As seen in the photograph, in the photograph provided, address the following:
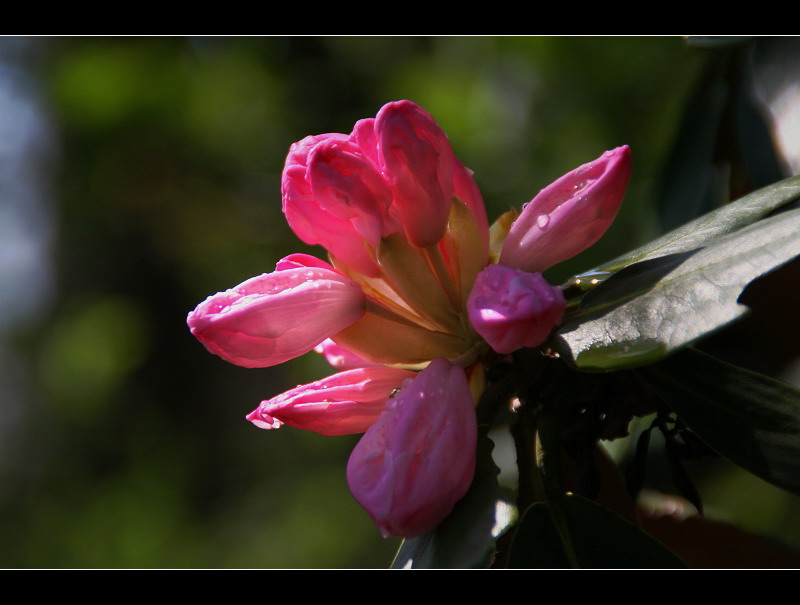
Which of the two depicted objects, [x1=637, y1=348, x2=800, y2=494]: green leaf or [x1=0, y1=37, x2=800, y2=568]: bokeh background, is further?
[x1=0, y1=37, x2=800, y2=568]: bokeh background

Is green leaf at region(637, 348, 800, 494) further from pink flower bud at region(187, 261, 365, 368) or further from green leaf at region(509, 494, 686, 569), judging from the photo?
pink flower bud at region(187, 261, 365, 368)

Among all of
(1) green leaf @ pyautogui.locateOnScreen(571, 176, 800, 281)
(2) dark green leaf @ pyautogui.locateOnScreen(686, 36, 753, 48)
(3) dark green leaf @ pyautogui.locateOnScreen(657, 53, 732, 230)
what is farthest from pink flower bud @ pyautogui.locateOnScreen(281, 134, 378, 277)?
(3) dark green leaf @ pyautogui.locateOnScreen(657, 53, 732, 230)

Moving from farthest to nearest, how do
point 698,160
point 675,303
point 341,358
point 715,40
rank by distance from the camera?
point 698,160, point 715,40, point 341,358, point 675,303

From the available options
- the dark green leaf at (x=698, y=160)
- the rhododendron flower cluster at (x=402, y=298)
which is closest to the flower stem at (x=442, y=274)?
the rhododendron flower cluster at (x=402, y=298)

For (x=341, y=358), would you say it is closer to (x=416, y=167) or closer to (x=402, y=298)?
(x=402, y=298)

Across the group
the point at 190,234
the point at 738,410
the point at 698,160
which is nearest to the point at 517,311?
the point at 738,410

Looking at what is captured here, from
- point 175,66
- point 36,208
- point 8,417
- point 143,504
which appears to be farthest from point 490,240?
point 8,417

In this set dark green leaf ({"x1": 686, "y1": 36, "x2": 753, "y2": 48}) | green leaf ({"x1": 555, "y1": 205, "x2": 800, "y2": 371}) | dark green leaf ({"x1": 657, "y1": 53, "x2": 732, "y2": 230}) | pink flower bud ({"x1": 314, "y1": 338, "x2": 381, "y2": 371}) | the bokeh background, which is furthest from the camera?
the bokeh background

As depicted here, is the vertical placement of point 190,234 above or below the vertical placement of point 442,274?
below

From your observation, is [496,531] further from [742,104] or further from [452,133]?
[452,133]
